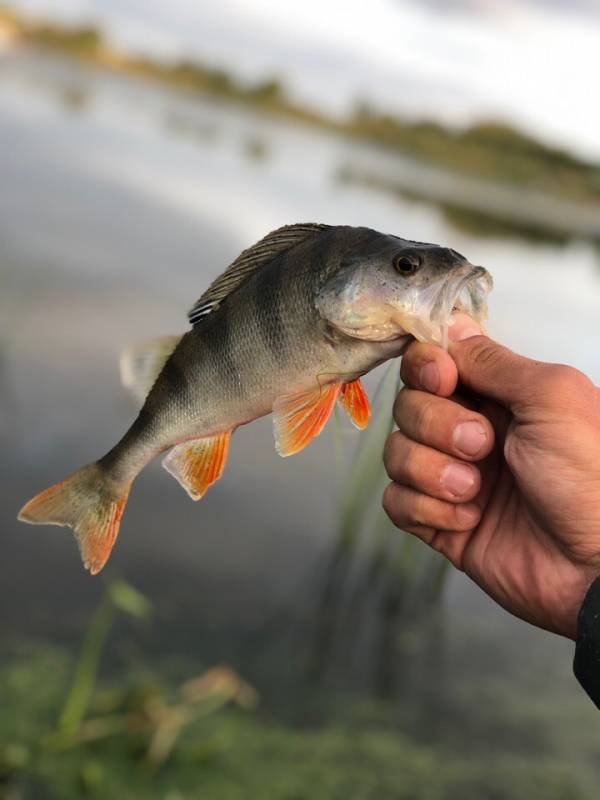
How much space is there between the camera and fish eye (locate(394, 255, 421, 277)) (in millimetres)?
1900

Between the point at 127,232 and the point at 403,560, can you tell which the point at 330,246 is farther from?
the point at 127,232

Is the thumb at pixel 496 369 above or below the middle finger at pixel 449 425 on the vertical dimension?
above

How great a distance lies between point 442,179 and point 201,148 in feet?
61.7

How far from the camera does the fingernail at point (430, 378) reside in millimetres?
2094

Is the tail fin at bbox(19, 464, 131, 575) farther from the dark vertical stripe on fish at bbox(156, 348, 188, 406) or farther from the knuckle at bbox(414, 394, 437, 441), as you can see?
the knuckle at bbox(414, 394, 437, 441)

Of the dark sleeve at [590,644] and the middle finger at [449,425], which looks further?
the middle finger at [449,425]

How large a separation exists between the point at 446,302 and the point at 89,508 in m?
1.04

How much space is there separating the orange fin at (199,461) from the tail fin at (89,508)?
0.15 m

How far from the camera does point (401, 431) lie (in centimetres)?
232

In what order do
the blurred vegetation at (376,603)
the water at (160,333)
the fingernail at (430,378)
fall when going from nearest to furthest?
the fingernail at (430,378) < the blurred vegetation at (376,603) < the water at (160,333)

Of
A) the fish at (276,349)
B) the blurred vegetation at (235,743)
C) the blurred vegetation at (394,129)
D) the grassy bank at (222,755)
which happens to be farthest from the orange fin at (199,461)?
the blurred vegetation at (394,129)

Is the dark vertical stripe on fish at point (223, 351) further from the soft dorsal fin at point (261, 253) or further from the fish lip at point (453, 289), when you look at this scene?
the fish lip at point (453, 289)

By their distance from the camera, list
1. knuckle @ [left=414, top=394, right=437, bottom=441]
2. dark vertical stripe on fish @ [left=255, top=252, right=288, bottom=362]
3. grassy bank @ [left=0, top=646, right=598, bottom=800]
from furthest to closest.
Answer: grassy bank @ [left=0, top=646, right=598, bottom=800], knuckle @ [left=414, top=394, right=437, bottom=441], dark vertical stripe on fish @ [left=255, top=252, right=288, bottom=362]

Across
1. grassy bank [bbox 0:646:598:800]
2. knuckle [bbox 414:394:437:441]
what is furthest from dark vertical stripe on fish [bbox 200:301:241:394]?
grassy bank [bbox 0:646:598:800]
